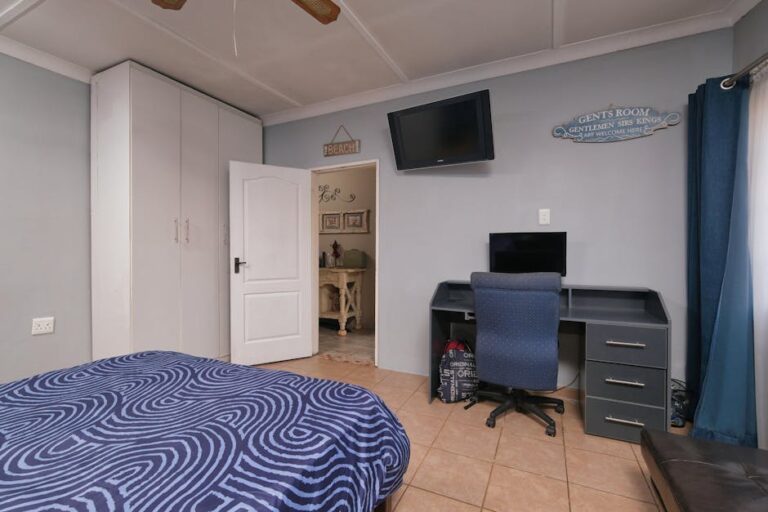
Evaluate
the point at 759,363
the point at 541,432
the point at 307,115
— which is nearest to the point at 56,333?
the point at 307,115

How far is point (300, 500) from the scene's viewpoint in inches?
29.7

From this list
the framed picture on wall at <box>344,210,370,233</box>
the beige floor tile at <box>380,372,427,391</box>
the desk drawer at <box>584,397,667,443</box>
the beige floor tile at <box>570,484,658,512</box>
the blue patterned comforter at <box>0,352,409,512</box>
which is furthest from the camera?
the framed picture on wall at <box>344,210,370,233</box>

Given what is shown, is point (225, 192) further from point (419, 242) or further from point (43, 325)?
point (419, 242)

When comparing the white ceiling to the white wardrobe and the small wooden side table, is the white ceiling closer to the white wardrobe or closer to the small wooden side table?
the white wardrobe

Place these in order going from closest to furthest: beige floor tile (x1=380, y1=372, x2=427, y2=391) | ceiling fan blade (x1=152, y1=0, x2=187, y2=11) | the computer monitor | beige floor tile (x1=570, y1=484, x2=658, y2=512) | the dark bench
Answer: the dark bench < ceiling fan blade (x1=152, y1=0, x2=187, y2=11) < beige floor tile (x1=570, y1=484, x2=658, y2=512) < the computer monitor < beige floor tile (x1=380, y1=372, x2=427, y2=391)

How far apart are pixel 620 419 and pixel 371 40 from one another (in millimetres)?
2937

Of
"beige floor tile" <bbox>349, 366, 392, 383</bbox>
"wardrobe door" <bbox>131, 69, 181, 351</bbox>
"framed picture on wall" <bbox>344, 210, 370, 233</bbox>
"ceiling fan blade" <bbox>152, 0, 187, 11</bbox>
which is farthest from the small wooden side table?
"ceiling fan blade" <bbox>152, 0, 187, 11</bbox>

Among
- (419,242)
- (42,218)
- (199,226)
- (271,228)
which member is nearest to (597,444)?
(419,242)

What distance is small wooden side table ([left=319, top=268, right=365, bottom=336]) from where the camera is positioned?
446cm

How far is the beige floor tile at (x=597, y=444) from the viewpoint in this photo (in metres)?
1.86

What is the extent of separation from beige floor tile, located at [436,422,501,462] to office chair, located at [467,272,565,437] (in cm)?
10

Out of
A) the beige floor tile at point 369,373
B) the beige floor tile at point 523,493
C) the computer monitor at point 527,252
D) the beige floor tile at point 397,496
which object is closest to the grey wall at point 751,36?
the computer monitor at point 527,252

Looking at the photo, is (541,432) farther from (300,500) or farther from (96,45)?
(96,45)

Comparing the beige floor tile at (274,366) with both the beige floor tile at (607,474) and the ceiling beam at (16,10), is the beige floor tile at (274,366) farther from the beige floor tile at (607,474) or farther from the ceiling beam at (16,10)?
the ceiling beam at (16,10)
